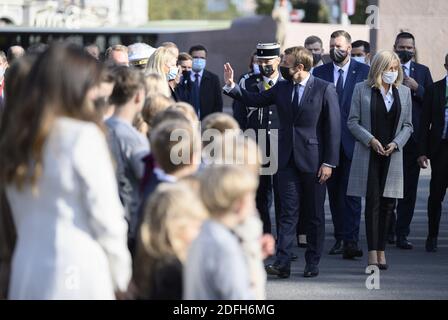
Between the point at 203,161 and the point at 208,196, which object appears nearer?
the point at 208,196

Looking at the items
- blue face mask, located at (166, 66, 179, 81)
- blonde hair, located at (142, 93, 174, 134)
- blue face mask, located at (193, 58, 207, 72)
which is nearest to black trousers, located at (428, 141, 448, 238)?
blue face mask, located at (166, 66, 179, 81)

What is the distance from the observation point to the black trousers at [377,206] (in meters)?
11.1

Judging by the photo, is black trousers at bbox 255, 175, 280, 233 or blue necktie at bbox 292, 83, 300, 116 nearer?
blue necktie at bbox 292, 83, 300, 116

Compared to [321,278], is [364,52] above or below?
above

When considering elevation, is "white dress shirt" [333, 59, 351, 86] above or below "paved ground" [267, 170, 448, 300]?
above

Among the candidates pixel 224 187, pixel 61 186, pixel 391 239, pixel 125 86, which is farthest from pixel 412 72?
pixel 61 186

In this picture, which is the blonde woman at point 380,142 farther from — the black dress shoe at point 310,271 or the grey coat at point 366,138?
the black dress shoe at point 310,271

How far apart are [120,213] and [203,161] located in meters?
2.47

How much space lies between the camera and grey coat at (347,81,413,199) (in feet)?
→ 36.5

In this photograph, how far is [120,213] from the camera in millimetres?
5383

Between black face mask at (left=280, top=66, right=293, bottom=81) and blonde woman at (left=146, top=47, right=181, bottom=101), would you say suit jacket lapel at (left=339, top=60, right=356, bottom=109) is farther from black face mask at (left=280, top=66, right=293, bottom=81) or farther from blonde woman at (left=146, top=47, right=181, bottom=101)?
blonde woman at (left=146, top=47, right=181, bottom=101)

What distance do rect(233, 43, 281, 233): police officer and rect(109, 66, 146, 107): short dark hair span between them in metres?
4.32

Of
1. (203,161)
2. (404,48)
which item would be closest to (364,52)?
(404,48)
